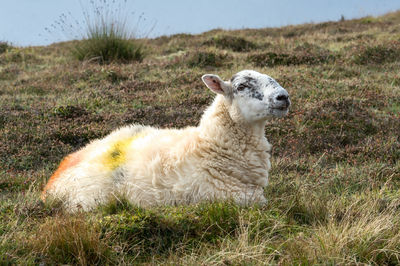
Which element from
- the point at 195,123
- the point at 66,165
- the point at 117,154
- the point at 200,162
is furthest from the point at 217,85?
the point at 195,123

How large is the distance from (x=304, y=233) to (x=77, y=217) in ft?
6.62

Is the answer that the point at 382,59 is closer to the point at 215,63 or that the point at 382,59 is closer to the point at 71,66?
the point at 215,63

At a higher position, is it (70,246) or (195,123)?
(195,123)

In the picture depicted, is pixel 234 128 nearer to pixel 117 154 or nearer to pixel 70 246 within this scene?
pixel 117 154

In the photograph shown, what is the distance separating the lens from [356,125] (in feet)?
26.9

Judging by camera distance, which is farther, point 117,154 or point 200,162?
point 117,154

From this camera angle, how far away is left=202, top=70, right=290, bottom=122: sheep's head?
493 centimetres

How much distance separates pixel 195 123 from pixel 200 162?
3.77 m

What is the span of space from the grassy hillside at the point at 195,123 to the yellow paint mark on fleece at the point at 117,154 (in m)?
0.83

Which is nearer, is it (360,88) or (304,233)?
(304,233)

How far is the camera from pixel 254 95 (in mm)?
5105

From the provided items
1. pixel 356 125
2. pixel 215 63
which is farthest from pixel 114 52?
pixel 356 125

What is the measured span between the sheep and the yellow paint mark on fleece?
0.01 metres

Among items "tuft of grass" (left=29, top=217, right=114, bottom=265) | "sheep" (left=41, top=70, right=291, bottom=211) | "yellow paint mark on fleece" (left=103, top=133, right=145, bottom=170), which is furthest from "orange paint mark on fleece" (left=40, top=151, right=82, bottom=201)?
"tuft of grass" (left=29, top=217, right=114, bottom=265)
